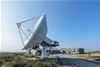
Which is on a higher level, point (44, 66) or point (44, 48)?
point (44, 48)

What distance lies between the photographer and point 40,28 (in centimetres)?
4597

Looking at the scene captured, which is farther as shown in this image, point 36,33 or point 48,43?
point 48,43

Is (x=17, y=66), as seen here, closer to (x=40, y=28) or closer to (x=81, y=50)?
(x=40, y=28)

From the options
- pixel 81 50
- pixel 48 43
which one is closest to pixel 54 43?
pixel 48 43

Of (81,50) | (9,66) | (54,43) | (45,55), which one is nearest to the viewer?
(9,66)

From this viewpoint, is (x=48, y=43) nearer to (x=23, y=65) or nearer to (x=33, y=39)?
(x=33, y=39)

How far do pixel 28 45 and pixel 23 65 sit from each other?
16.2m

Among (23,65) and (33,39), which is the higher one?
(33,39)

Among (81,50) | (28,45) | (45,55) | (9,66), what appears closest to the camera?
(9,66)

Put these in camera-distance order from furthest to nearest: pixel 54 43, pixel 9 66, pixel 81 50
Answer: pixel 81 50
pixel 54 43
pixel 9 66

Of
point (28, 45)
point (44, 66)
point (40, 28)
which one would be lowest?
point (44, 66)

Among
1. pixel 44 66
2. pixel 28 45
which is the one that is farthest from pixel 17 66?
pixel 28 45

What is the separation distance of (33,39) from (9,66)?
57.8 feet

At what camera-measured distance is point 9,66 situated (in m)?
26.9
